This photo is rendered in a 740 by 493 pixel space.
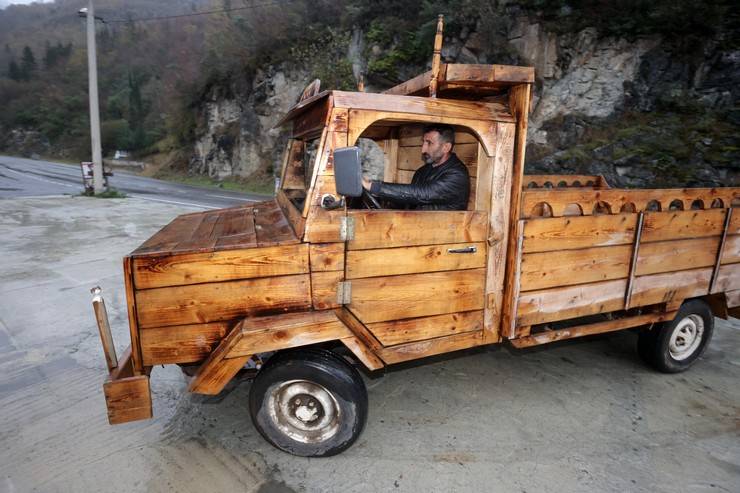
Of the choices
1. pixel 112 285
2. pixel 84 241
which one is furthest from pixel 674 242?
pixel 84 241

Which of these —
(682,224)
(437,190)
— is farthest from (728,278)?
(437,190)

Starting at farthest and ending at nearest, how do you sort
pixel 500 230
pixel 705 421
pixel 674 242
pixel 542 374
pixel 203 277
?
pixel 542 374, pixel 674 242, pixel 705 421, pixel 500 230, pixel 203 277

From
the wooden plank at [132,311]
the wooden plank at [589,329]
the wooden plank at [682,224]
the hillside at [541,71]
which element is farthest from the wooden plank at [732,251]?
the hillside at [541,71]

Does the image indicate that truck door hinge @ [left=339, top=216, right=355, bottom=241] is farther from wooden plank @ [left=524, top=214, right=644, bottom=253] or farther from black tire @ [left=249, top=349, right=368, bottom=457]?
wooden plank @ [left=524, top=214, right=644, bottom=253]

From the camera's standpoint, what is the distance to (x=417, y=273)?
9.45 feet

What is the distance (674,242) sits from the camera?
361 centimetres

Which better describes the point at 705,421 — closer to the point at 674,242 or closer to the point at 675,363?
the point at 675,363

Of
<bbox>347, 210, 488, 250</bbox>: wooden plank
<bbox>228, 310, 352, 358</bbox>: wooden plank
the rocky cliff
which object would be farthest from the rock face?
<bbox>228, 310, 352, 358</bbox>: wooden plank

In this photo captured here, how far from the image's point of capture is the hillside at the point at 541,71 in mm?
10922

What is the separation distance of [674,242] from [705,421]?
1371 mm

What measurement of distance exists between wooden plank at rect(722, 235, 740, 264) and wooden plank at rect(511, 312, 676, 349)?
745 millimetres

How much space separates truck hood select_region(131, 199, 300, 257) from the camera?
8.40 ft

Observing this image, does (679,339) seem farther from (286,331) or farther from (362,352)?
(286,331)

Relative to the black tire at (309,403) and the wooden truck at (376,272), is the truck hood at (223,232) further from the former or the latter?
the black tire at (309,403)
